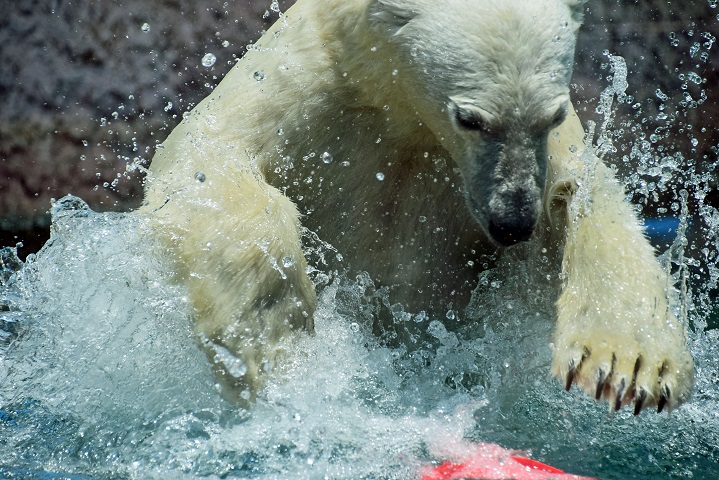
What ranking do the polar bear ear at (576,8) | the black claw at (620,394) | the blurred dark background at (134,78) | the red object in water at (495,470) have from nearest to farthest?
the red object in water at (495,470)
the black claw at (620,394)
the polar bear ear at (576,8)
the blurred dark background at (134,78)

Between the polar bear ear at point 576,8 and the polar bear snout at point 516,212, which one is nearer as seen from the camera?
the polar bear snout at point 516,212

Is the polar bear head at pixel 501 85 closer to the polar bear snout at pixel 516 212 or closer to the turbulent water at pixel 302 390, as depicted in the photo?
the polar bear snout at pixel 516 212

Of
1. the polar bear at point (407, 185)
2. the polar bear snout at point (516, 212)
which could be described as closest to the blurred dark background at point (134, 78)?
the polar bear at point (407, 185)

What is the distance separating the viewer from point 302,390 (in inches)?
91.2

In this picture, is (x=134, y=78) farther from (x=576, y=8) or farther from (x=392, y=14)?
(x=576, y=8)

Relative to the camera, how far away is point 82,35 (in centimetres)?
417

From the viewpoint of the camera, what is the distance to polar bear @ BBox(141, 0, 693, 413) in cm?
208

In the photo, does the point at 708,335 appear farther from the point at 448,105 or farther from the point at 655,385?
the point at 448,105

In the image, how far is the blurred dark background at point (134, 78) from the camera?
4.13 metres

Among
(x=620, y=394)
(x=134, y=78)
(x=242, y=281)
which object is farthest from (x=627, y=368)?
(x=134, y=78)

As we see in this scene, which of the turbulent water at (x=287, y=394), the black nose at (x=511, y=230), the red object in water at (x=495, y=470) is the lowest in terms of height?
the turbulent water at (x=287, y=394)

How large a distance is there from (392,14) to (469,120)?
1.17ft

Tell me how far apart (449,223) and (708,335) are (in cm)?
95

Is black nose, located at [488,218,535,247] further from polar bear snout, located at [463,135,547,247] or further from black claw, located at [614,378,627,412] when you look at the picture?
black claw, located at [614,378,627,412]
